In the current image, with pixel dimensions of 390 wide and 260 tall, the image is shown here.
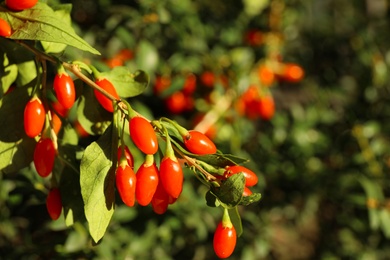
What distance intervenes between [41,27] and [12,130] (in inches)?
11.6

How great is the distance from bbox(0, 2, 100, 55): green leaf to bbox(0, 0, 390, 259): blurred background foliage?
0.68 meters

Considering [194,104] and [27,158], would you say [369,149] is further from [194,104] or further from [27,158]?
[27,158]

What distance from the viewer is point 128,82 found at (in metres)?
1.44

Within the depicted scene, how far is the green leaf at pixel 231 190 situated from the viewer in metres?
1.12

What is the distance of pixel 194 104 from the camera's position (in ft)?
9.02

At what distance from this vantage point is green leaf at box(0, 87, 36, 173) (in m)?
1.33

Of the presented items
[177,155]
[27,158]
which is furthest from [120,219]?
[177,155]

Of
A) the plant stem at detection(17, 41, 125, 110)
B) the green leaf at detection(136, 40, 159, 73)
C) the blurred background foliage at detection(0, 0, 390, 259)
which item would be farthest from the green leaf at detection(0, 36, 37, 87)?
the green leaf at detection(136, 40, 159, 73)

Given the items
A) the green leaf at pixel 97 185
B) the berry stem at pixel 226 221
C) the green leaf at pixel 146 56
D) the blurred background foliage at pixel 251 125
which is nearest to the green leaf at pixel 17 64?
the green leaf at pixel 97 185

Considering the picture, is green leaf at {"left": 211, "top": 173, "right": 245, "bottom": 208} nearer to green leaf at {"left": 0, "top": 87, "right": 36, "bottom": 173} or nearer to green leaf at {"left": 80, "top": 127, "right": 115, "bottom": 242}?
green leaf at {"left": 80, "top": 127, "right": 115, "bottom": 242}

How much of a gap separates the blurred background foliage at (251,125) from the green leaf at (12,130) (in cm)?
A: 58

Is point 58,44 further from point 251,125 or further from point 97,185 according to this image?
point 251,125

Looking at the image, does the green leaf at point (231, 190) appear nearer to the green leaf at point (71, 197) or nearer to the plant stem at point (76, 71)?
the plant stem at point (76, 71)

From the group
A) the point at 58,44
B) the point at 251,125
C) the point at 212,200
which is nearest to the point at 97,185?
the point at 212,200
